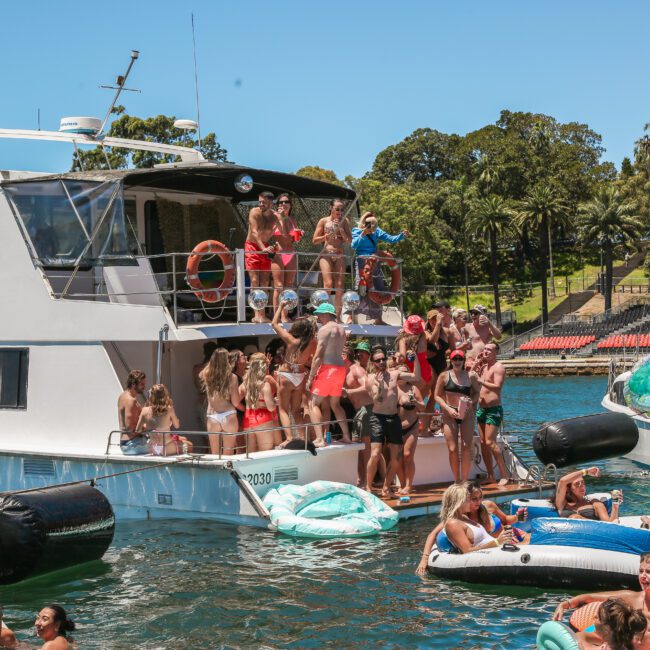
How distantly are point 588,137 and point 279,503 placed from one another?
9716 cm

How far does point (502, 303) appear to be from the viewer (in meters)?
81.2

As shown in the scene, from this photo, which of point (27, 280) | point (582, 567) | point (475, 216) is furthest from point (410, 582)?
point (475, 216)

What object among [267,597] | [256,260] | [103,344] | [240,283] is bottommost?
[267,597]

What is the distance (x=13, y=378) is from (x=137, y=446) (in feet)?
8.85

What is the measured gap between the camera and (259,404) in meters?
13.8

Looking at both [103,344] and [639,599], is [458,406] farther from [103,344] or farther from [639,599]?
[639,599]

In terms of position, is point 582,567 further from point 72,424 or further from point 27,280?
point 27,280

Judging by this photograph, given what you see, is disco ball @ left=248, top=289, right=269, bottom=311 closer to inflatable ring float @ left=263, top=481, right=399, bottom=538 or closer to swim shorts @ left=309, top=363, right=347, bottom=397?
swim shorts @ left=309, top=363, right=347, bottom=397

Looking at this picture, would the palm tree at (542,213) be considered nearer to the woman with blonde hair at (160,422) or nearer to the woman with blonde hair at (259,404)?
the woman with blonde hair at (259,404)

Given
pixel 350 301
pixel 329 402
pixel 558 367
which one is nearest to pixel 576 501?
pixel 329 402

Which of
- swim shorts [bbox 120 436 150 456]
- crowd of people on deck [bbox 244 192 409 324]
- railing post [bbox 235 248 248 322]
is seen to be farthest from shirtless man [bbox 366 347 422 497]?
swim shorts [bbox 120 436 150 456]

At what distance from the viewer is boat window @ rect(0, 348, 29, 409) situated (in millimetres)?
15305

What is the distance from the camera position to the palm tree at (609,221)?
252ft

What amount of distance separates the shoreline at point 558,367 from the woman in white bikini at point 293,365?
4582 centimetres
